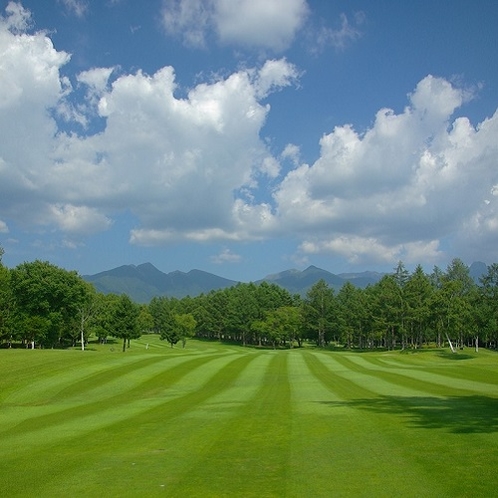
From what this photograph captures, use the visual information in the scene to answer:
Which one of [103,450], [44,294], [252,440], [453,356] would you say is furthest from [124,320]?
[252,440]

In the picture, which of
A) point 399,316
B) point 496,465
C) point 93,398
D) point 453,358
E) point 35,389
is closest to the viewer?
point 496,465

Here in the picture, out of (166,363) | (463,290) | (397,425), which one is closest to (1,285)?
(166,363)

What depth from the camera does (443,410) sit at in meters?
15.8

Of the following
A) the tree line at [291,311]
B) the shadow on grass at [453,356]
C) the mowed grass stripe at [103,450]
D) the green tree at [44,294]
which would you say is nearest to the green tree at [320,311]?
the tree line at [291,311]

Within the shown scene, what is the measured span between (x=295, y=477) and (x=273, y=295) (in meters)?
122

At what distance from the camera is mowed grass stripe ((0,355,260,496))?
884cm

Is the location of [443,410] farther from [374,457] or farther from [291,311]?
[291,311]

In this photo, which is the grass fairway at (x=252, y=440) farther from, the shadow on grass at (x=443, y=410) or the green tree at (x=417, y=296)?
the green tree at (x=417, y=296)

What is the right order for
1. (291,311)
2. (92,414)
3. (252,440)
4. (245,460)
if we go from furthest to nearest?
1. (291,311)
2. (92,414)
3. (252,440)
4. (245,460)

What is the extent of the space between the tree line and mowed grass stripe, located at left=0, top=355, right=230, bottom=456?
42636 mm

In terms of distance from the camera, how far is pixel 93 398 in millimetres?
23469

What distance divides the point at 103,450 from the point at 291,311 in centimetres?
10301

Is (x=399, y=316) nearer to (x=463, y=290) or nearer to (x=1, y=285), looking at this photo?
(x=463, y=290)

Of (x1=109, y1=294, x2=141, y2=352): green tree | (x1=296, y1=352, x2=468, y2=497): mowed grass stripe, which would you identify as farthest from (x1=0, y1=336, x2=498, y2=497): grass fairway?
(x1=109, y1=294, x2=141, y2=352): green tree
